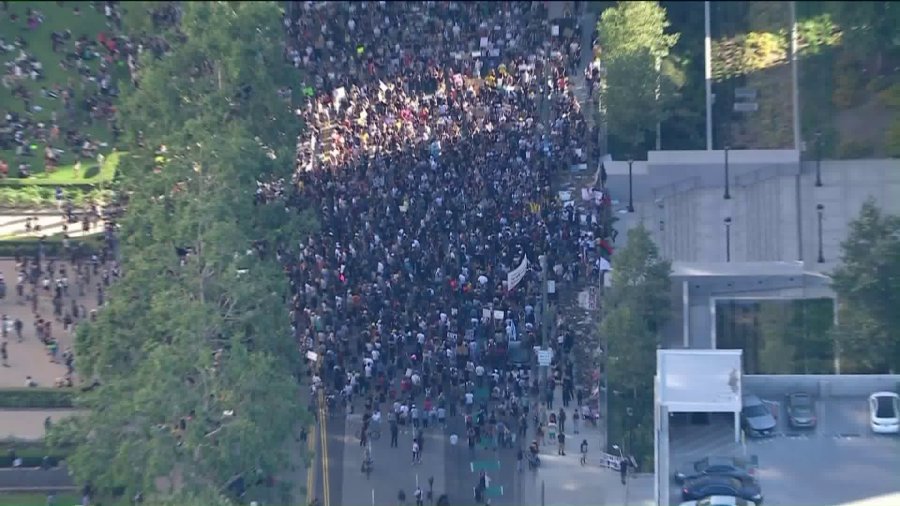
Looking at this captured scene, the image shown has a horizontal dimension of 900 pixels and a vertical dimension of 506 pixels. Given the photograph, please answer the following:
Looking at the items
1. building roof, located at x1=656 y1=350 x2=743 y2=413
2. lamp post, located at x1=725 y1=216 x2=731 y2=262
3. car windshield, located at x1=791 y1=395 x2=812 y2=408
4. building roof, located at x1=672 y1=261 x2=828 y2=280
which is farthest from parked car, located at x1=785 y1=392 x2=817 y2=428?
lamp post, located at x1=725 y1=216 x2=731 y2=262

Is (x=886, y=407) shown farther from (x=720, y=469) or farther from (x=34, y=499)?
(x=34, y=499)

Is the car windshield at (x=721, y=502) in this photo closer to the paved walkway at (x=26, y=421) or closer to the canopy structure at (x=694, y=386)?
the canopy structure at (x=694, y=386)

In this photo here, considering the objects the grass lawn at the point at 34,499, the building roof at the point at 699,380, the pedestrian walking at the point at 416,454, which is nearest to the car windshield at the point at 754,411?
the building roof at the point at 699,380

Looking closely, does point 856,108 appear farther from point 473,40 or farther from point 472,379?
point 472,379

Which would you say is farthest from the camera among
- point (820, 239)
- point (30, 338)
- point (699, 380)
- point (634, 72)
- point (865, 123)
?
point (865, 123)

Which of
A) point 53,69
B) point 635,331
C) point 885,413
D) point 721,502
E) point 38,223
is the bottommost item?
point 721,502

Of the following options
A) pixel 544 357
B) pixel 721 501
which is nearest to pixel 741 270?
pixel 544 357

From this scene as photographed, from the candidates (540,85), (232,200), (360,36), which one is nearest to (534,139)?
(540,85)
